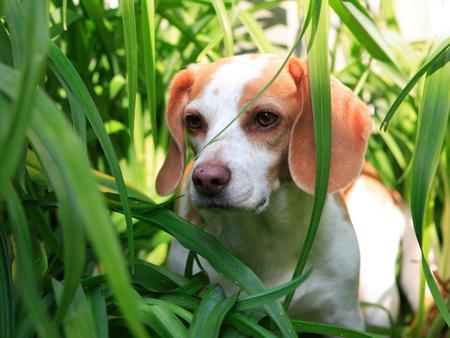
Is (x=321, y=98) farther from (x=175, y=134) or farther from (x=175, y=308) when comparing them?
(x=175, y=134)

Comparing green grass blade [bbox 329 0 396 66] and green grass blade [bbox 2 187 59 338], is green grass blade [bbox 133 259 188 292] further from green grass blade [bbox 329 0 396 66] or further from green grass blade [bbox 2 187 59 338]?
green grass blade [bbox 329 0 396 66]

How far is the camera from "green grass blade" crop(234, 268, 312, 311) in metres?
1.12

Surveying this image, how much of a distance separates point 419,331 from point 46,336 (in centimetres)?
138

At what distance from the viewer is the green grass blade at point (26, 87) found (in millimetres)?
680

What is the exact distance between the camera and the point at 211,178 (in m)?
1.35

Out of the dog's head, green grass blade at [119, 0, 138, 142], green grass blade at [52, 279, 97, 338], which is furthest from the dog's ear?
green grass blade at [52, 279, 97, 338]

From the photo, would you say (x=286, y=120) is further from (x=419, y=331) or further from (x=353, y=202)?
(x=419, y=331)

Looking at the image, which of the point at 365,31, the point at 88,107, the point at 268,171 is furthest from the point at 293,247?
the point at 88,107

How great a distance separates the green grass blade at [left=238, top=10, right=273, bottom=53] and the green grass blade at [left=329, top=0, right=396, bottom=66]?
0.92ft

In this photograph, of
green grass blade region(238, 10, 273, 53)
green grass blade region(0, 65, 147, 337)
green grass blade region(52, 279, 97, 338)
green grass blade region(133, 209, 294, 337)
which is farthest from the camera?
green grass blade region(238, 10, 273, 53)

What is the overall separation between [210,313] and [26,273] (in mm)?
382

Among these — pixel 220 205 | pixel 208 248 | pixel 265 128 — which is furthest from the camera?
pixel 265 128

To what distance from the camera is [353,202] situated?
209 centimetres

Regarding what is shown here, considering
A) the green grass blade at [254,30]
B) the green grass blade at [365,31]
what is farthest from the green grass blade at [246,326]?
the green grass blade at [254,30]
